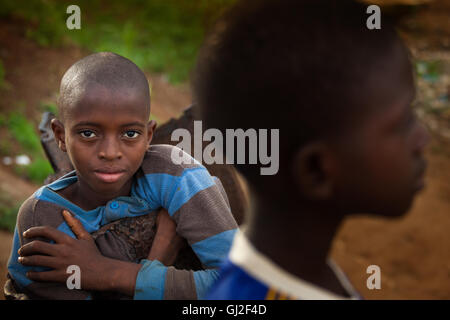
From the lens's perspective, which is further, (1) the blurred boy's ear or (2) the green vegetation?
(2) the green vegetation

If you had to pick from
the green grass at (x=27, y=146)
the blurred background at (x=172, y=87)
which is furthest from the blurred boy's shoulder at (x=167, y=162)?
the green grass at (x=27, y=146)

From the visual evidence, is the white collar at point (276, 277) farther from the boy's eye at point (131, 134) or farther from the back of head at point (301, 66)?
the boy's eye at point (131, 134)

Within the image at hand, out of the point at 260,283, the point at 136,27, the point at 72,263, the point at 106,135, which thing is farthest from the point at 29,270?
the point at 136,27

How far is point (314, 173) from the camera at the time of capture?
1.20 meters

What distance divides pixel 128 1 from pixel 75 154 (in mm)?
7698

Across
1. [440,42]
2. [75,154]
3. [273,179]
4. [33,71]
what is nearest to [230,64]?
[273,179]

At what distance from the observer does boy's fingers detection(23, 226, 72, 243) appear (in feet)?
5.73

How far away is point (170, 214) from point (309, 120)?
88cm

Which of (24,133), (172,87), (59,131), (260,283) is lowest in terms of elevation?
(260,283)

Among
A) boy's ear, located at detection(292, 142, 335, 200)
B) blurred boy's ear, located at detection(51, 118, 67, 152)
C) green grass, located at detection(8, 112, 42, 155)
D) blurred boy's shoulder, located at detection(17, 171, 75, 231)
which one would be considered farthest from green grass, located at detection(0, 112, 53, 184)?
boy's ear, located at detection(292, 142, 335, 200)

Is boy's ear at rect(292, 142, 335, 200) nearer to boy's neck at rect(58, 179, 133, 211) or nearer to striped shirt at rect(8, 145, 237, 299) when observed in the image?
striped shirt at rect(8, 145, 237, 299)

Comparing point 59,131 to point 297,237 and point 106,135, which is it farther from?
point 297,237

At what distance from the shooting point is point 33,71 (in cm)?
682

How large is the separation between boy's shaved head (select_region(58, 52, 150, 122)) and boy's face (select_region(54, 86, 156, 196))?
1cm
